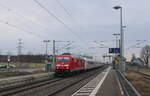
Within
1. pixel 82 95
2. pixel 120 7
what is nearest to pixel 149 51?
pixel 120 7

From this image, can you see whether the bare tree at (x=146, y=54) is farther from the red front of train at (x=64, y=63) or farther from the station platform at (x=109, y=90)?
the station platform at (x=109, y=90)

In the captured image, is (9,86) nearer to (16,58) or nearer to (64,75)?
(64,75)

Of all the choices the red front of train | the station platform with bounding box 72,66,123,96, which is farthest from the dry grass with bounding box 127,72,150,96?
the red front of train

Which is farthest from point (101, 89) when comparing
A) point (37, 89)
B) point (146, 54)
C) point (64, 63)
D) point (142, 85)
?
point (146, 54)

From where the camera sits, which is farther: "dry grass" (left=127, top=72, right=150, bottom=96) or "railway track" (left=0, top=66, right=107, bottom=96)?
"dry grass" (left=127, top=72, right=150, bottom=96)

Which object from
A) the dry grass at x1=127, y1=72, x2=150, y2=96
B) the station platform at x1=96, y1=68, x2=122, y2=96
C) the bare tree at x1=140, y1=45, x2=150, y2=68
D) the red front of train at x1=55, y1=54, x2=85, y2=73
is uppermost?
the bare tree at x1=140, y1=45, x2=150, y2=68

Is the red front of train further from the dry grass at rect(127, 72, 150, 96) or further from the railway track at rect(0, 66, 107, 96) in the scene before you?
the railway track at rect(0, 66, 107, 96)

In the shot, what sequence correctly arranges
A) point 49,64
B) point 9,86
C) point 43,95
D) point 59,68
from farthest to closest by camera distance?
point 49,64 → point 59,68 → point 9,86 → point 43,95

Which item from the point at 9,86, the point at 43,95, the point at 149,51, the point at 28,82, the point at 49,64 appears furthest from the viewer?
the point at 149,51

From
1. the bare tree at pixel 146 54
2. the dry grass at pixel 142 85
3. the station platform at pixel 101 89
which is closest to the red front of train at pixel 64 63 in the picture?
the dry grass at pixel 142 85

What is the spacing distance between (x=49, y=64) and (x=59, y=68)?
9530 mm

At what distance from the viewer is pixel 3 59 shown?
4774 inches

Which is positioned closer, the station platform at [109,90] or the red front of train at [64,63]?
the station platform at [109,90]

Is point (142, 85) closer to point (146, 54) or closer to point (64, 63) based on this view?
point (64, 63)
